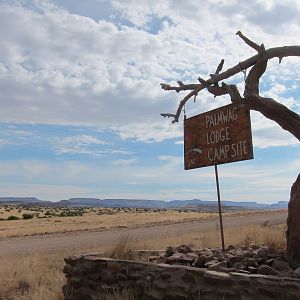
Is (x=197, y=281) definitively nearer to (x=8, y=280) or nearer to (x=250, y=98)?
(x=250, y=98)

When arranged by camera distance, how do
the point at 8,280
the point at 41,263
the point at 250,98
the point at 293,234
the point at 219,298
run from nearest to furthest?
the point at 219,298, the point at 293,234, the point at 250,98, the point at 8,280, the point at 41,263

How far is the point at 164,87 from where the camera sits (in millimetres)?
11008

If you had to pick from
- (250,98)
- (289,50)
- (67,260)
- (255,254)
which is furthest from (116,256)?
(289,50)

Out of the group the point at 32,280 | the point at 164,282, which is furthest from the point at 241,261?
the point at 32,280

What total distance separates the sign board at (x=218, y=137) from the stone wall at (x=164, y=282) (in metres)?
2.58

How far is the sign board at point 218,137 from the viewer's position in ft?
28.5

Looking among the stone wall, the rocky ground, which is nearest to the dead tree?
the rocky ground

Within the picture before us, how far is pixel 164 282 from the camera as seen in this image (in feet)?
23.2

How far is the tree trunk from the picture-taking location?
25.7 ft

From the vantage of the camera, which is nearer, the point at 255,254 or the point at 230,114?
the point at 255,254

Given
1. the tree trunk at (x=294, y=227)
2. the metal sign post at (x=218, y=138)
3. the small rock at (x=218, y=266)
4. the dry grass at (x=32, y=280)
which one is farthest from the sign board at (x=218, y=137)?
the dry grass at (x=32, y=280)

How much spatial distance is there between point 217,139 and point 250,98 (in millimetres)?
1109

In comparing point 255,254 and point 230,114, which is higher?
point 230,114

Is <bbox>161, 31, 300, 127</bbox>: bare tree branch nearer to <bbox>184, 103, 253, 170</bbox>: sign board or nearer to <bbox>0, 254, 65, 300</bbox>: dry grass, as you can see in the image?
<bbox>184, 103, 253, 170</bbox>: sign board
